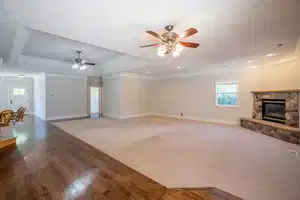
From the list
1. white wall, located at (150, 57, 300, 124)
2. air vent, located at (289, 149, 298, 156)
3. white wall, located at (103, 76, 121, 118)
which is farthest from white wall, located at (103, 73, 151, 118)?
air vent, located at (289, 149, 298, 156)

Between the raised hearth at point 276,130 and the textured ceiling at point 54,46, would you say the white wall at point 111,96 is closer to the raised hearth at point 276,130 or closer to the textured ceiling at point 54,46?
the textured ceiling at point 54,46

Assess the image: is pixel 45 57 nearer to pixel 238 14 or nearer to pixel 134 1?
pixel 134 1

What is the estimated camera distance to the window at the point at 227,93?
22.8ft

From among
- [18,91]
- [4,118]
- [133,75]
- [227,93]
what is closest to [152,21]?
[4,118]

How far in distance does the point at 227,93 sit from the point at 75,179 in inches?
265

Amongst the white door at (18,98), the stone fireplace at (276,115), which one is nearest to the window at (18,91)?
the white door at (18,98)

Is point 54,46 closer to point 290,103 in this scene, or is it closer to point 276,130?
point 276,130

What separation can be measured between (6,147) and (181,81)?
24.4 feet

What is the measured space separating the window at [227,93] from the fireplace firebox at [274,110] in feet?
3.62

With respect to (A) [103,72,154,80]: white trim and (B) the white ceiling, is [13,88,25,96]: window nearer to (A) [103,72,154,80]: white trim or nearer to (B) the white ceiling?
(A) [103,72,154,80]: white trim

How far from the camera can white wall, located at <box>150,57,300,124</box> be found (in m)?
5.65

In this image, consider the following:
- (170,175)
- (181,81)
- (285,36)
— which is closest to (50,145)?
(170,175)

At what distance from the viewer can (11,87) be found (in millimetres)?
10070

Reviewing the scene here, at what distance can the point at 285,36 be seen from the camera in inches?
131
